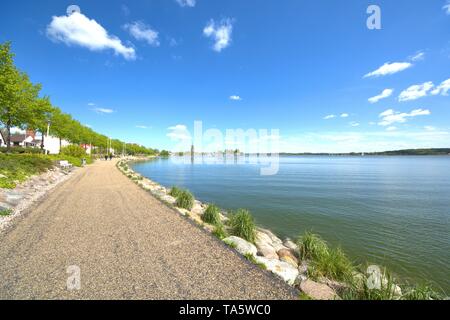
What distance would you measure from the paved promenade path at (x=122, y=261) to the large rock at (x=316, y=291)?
496 mm

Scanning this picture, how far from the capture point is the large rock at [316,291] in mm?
4548

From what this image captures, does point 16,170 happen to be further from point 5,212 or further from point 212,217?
point 212,217

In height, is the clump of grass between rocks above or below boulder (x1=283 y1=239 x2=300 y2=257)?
above

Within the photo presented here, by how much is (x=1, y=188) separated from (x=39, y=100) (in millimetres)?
22080

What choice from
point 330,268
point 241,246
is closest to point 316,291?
point 330,268

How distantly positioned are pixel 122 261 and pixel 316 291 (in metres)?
4.43

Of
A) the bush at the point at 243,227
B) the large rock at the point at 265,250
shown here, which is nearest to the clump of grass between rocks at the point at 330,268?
the large rock at the point at 265,250

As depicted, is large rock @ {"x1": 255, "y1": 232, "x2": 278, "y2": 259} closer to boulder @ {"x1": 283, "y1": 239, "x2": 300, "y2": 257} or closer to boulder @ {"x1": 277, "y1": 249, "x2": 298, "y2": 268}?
boulder @ {"x1": 277, "y1": 249, "x2": 298, "y2": 268}

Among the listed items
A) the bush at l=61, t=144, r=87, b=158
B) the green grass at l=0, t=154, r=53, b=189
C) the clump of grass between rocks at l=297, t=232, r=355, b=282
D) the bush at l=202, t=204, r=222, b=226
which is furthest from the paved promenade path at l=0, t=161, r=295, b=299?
the bush at l=61, t=144, r=87, b=158

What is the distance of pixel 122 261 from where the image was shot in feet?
18.0

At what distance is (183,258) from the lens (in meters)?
5.70

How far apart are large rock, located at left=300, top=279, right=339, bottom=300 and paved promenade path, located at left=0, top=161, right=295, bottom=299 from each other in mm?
496

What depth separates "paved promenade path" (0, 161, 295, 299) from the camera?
14.3 feet
